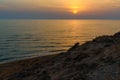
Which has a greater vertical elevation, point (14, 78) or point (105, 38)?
point (105, 38)

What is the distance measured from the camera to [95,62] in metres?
13.1

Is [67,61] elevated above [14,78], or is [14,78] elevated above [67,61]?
[67,61]

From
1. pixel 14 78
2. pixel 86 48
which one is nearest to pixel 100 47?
pixel 86 48

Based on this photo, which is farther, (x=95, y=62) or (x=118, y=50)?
(x=118, y=50)

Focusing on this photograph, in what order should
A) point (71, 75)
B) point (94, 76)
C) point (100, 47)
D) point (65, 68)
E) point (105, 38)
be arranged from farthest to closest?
1. point (105, 38)
2. point (100, 47)
3. point (65, 68)
4. point (71, 75)
5. point (94, 76)

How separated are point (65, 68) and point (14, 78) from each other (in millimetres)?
3638

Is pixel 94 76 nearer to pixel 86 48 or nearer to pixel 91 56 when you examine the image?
pixel 91 56

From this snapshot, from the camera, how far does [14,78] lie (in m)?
15.4

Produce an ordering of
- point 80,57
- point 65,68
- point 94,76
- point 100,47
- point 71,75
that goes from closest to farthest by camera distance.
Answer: point 94,76 < point 71,75 < point 65,68 < point 80,57 < point 100,47

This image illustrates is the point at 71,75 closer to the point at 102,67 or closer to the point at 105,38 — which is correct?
the point at 102,67

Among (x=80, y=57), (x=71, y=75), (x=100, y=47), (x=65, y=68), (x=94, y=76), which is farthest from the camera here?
(x=100, y=47)

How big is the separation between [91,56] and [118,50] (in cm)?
162

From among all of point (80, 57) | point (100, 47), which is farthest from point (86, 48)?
point (80, 57)

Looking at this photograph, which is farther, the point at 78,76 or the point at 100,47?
the point at 100,47
